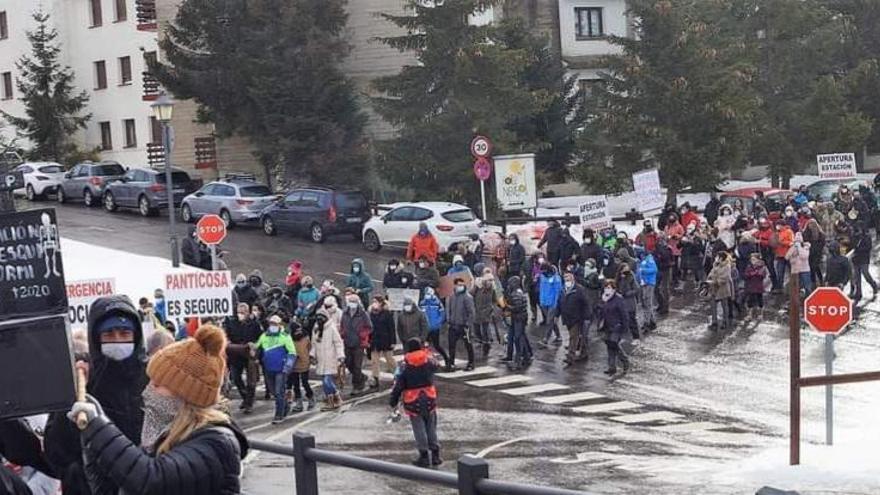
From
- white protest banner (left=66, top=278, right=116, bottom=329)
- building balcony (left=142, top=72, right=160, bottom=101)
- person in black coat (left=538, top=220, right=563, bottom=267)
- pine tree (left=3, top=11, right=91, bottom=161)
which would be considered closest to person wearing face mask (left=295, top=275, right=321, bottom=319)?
white protest banner (left=66, top=278, right=116, bottom=329)

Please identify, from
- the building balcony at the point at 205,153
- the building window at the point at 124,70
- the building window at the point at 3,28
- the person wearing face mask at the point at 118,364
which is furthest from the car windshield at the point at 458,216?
the building window at the point at 3,28

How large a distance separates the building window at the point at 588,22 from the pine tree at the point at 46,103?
21.6 m

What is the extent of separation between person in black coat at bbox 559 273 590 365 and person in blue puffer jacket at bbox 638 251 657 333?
2732 mm

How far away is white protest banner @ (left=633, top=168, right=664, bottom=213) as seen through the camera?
111ft

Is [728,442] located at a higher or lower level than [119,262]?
lower

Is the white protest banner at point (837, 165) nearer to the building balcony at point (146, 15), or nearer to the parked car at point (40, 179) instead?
the parked car at point (40, 179)

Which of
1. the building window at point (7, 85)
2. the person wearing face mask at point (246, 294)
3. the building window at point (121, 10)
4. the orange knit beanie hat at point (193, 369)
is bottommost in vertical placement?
the person wearing face mask at point (246, 294)

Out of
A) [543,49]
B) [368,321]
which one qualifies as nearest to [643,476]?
[368,321]

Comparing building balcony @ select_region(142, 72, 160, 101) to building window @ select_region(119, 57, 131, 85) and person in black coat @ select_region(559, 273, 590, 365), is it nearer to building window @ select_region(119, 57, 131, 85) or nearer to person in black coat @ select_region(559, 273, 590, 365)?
building window @ select_region(119, 57, 131, 85)

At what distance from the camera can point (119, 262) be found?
28.5 m

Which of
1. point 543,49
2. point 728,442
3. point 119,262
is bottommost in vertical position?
point 728,442

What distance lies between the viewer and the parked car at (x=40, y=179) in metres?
51.9

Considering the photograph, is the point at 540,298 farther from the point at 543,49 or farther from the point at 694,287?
the point at 543,49

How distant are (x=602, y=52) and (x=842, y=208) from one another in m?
27.4
